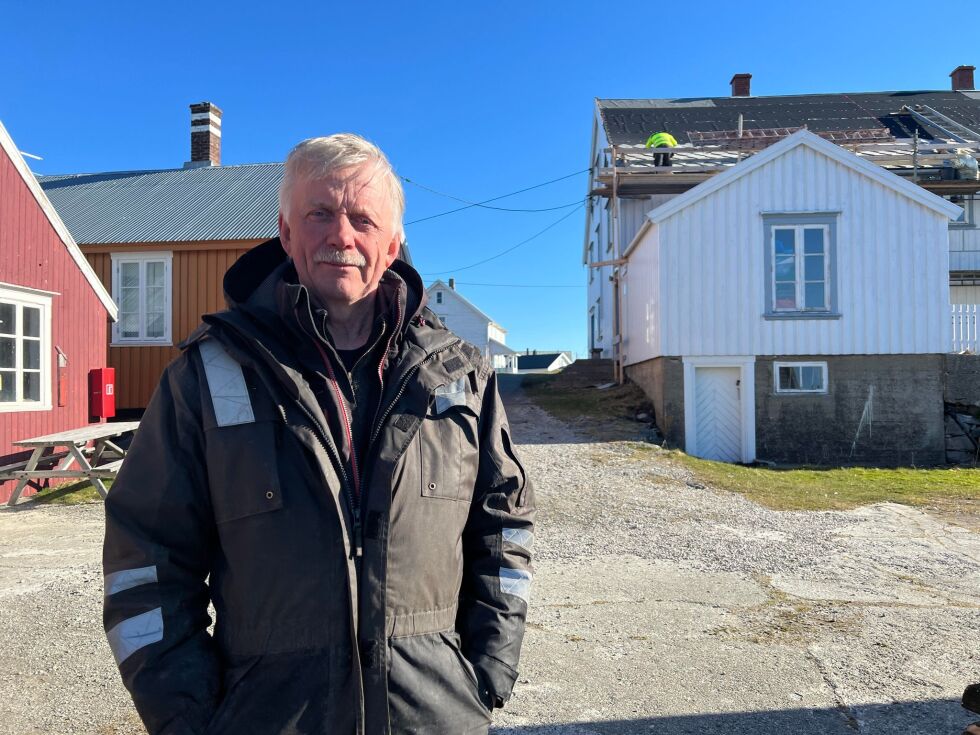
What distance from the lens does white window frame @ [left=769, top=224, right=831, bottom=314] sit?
14844 mm

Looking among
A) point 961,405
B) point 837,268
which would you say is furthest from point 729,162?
point 961,405

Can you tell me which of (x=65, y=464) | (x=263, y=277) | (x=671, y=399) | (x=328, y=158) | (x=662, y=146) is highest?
(x=662, y=146)

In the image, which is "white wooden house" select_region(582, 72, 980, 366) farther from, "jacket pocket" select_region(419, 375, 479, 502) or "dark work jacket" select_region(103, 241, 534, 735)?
"dark work jacket" select_region(103, 241, 534, 735)

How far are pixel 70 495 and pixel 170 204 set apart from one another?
831 centimetres

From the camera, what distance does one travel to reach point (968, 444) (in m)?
14.7

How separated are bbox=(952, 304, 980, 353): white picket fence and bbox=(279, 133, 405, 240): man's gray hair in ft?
57.8

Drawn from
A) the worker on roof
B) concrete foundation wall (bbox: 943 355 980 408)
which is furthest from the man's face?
the worker on roof

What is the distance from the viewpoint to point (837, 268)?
48.5 feet

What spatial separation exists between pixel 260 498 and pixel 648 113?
27010 mm

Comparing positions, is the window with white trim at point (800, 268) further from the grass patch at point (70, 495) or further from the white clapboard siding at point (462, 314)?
the white clapboard siding at point (462, 314)

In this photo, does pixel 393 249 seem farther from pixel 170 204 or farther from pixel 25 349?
pixel 170 204

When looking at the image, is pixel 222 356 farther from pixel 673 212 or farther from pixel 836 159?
pixel 836 159

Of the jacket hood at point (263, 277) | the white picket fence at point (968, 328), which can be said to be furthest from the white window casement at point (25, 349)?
the white picket fence at point (968, 328)

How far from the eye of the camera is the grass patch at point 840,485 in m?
10.2
